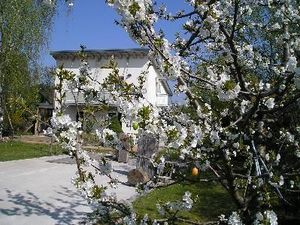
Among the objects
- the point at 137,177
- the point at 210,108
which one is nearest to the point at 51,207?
the point at 137,177

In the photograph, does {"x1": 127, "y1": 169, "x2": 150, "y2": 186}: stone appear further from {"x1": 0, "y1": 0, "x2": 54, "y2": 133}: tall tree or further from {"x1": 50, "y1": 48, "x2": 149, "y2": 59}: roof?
{"x1": 50, "y1": 48, "x2": 149, "y2": 59}: roof

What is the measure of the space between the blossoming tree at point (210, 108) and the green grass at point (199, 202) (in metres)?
2.79

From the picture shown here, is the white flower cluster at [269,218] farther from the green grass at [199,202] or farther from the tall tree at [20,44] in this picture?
the tall tree at [20,44]

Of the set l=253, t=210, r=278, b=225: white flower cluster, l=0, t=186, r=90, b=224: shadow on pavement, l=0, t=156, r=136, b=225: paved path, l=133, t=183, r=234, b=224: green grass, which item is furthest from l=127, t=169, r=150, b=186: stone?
l=253, t=210, r=278, b=225: white flower cluster

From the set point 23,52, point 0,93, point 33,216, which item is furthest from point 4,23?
point 33,216

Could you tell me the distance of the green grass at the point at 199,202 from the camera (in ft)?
22.7

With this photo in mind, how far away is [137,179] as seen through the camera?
9391 millimetres

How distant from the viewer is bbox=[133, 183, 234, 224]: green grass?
6.91 meters

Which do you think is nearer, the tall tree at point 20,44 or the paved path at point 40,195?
the paved path at point 40,195

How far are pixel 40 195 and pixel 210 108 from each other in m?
5.70

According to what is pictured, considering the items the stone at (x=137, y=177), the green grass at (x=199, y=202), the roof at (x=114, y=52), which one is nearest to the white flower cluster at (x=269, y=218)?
the green grass at (x=199, y=202)

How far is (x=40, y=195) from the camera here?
8.00 m

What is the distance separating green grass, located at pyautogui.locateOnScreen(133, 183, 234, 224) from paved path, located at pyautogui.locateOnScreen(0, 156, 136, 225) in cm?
60

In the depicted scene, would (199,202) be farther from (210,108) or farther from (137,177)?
(210,108)
